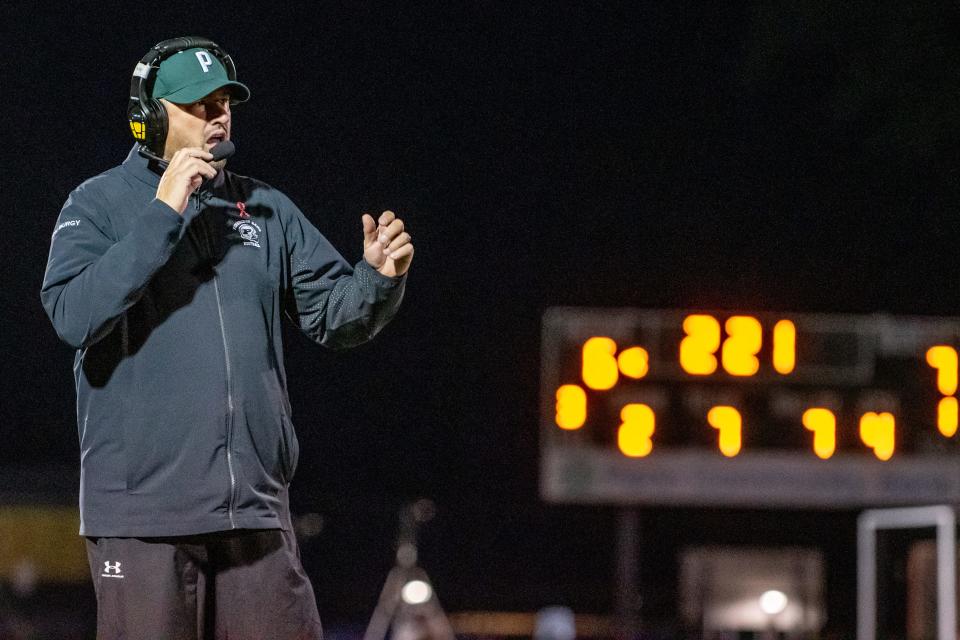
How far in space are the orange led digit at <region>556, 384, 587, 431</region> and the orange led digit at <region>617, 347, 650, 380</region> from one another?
35 cm

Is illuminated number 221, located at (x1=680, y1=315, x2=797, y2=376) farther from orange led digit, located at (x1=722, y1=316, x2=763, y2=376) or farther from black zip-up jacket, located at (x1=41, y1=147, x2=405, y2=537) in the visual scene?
black zip-up jacket, located at (x1=41, y1=147, x2=405, y2=537)

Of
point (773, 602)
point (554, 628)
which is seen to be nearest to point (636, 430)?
point (554, 628)

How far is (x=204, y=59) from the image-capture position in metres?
3.03

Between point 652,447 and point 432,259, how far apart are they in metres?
33.0

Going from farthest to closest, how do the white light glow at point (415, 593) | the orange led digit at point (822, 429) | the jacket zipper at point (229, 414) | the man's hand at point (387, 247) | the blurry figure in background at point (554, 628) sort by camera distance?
the white light glow at point (415, 593), the blurry figure in background at point (554, 628), the orange led digit at point (822, 429), the man's hand at point (387, 247), the jacket zipper at point (229, 414)

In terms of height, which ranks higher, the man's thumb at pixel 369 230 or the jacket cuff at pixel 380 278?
the man's thumb at pixel 369 230

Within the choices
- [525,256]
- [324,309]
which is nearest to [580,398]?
[324,309]

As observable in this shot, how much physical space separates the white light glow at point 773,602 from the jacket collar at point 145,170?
11791 mm

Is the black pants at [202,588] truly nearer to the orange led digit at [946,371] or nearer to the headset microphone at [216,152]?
the headset microphone at [216,152]

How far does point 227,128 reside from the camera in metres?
3.03

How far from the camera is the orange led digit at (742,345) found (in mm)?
12312

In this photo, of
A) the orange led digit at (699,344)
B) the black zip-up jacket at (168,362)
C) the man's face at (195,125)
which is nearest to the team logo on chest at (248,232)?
the black zip-up jacket at (168,362)

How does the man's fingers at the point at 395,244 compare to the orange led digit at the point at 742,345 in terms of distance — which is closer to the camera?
the man's fingers at the point at 395,244

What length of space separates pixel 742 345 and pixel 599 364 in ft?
3.43
